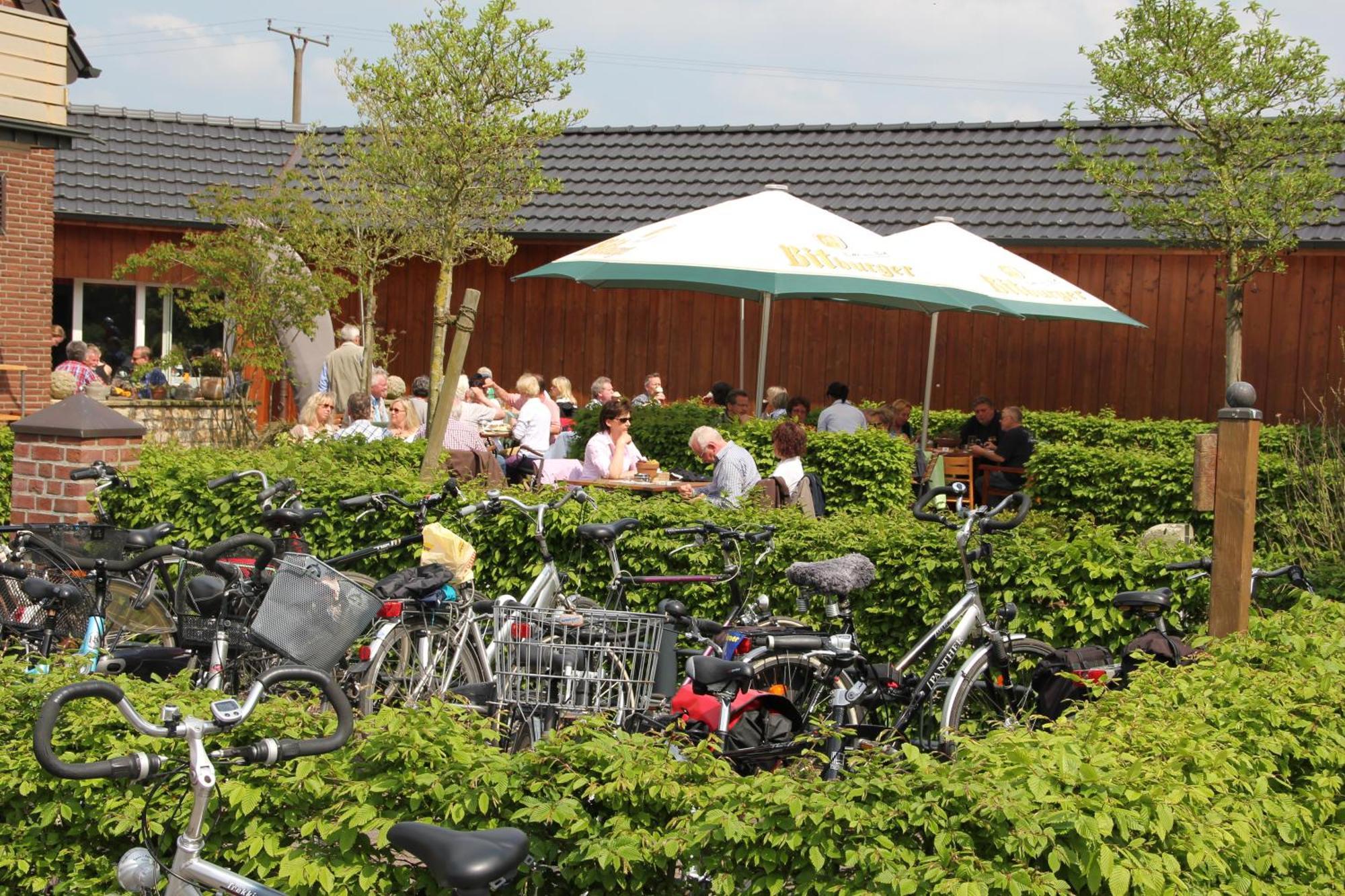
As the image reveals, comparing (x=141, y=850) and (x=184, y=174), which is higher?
(x=184, y=174)

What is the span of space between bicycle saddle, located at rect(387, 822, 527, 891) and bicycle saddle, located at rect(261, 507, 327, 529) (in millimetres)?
3832

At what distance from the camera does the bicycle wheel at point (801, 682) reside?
18.4 ft

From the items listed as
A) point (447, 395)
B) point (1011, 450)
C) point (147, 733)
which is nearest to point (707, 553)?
point (447, 395)

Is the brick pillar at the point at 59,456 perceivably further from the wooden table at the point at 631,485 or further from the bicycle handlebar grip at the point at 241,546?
the bicycle handlebar grip at the point at 241,546

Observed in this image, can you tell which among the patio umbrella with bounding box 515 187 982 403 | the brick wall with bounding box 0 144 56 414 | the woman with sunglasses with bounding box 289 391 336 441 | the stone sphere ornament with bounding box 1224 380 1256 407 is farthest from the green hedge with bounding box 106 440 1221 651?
the brick wall with bounding box 0 144 56 414

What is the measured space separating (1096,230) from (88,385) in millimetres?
12295

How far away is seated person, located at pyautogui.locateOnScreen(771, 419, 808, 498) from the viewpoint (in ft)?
30.7

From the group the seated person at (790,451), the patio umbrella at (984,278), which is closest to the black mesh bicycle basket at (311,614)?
the seated person at (790,451)

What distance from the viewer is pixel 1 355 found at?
656 inches

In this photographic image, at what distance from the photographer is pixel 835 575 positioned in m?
5.83

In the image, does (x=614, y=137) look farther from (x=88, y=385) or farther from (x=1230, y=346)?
(x=1230, y=346)

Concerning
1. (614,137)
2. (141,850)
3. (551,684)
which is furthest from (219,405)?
(141,850)

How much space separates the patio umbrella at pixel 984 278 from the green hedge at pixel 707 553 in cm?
432

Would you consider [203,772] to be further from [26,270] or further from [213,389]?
[213,389]
